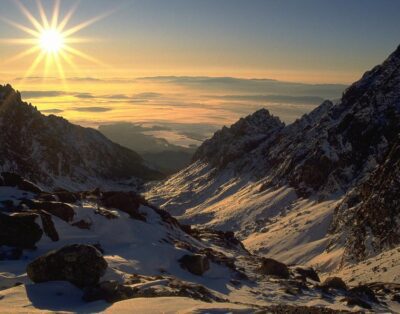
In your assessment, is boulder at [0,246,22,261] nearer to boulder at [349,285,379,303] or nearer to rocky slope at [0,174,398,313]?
rocky slope at [0,174,398,313]

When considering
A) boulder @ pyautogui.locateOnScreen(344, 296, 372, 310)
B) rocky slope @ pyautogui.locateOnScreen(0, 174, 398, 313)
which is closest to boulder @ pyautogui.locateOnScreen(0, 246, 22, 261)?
rocky slope @ pyautogui.locateOnScreen(0, 174, 398, 313)

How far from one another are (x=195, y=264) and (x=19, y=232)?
577 inches

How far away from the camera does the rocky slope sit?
23.3 meters

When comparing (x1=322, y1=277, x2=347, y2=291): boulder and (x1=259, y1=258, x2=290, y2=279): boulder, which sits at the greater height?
(x1=322, y1=277, x2=347, y2=291): boulder

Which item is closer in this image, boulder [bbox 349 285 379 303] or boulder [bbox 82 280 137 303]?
boulder [bbox 82 280 137 303]

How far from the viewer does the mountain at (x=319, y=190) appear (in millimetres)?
78938

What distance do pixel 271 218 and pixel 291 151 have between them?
5080 cm

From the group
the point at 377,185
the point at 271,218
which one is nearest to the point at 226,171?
the point at 271,218

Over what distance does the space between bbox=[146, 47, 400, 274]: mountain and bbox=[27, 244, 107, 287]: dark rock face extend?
145 feet

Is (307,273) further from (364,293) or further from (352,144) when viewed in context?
(352,144)

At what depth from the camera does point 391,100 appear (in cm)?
12744

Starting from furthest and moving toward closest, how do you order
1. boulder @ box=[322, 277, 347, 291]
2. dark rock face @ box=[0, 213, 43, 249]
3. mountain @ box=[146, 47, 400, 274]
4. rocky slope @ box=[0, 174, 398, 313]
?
mountain @ box=[146, 47, 400, 274] → boulder @ box=[322, 277, 347, 291] → dark rock face @ box=[0, 213, 43, 249] → rocky slope @ box=[0, 174, 398, 313]

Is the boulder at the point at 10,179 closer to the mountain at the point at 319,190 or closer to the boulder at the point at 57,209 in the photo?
the boulder at the point at 57,209

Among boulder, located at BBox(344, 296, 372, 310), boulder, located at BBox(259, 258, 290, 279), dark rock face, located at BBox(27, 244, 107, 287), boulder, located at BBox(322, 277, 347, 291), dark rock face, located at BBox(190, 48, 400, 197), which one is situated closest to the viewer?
dark rock face, located at BBox(27, 244, 107, 287)
